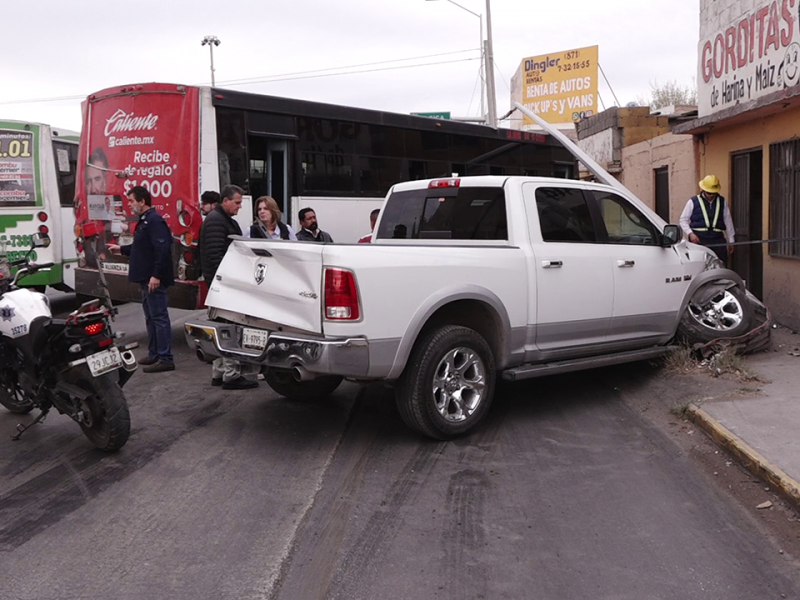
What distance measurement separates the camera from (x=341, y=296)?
18.0ft

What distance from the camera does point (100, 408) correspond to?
5.67 meters

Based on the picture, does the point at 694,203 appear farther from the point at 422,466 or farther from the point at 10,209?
the point at 10,209

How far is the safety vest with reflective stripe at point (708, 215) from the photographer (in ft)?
34.1

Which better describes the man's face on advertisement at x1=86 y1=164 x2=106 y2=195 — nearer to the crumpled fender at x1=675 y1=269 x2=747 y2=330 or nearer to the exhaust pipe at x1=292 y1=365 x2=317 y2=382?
the exhaust pipe at x1=292 y1=365 x2=317 y2=382

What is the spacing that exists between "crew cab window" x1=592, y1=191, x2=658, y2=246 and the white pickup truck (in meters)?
0.01

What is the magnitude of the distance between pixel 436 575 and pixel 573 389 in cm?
423

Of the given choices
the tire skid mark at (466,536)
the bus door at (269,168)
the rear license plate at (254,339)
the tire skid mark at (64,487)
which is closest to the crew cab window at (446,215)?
the rear license plate at (254,339)

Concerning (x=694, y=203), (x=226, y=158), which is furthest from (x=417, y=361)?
(x=694, y=203)

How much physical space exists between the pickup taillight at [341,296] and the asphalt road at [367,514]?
3.31 feet

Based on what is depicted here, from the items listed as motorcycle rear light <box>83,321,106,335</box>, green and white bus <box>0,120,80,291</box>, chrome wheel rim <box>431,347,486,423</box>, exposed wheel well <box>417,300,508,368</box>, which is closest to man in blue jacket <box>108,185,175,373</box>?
motorcycle rear light <box>83,321,106,335</box>

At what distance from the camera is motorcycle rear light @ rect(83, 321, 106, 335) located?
5.77m

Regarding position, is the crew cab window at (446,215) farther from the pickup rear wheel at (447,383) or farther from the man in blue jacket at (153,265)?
the man in blue jacket at (153,265)

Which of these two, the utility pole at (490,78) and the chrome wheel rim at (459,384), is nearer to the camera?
the chrome wheel rim at (459,384)

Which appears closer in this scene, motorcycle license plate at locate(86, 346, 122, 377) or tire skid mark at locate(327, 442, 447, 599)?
tire skid mark at locate(327, 442, 447, 599)
